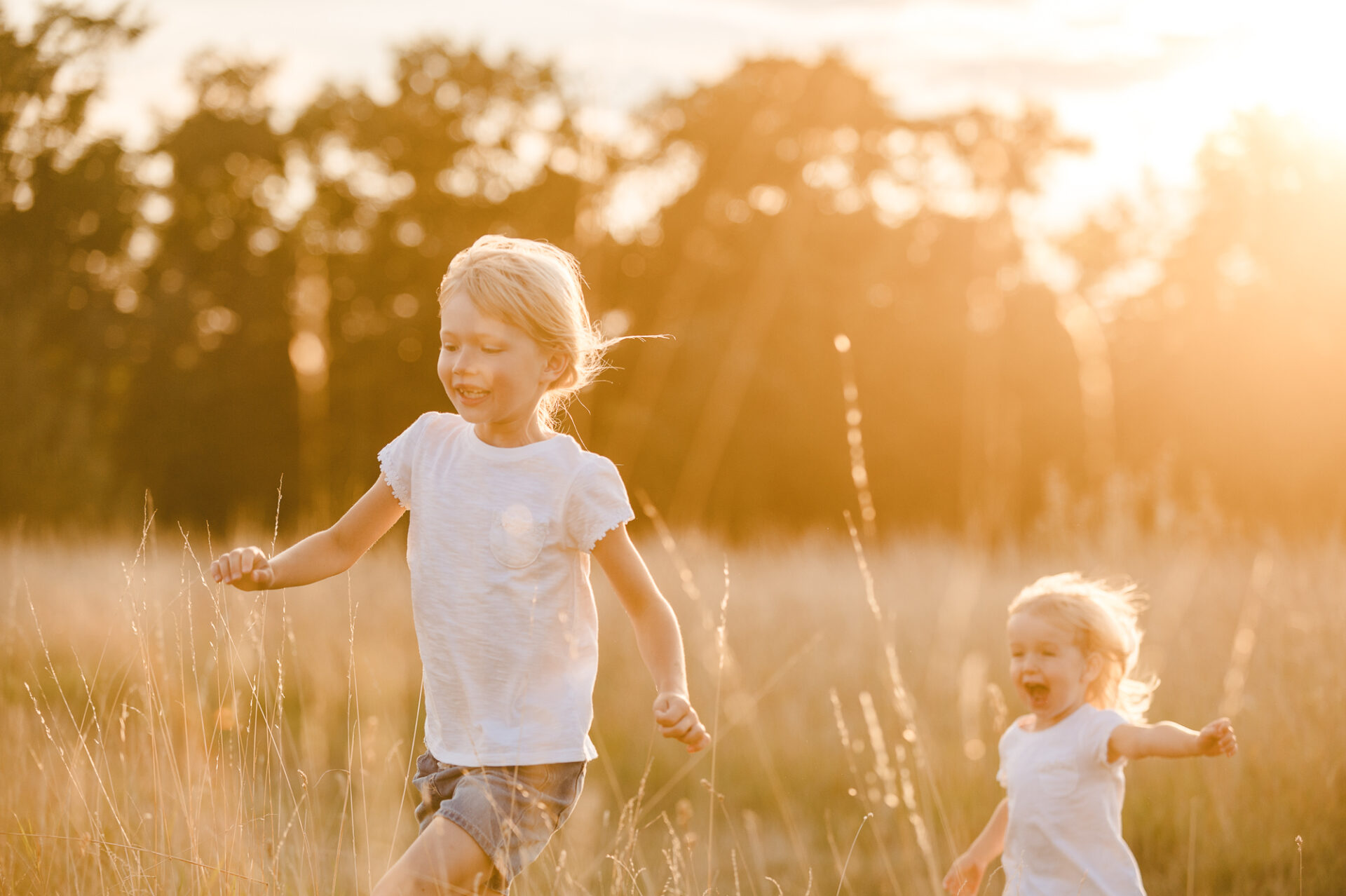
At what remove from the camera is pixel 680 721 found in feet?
7.05

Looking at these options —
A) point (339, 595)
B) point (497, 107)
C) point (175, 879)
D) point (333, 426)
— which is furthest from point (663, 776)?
point (497, 107)

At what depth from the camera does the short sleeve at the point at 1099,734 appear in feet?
9.37

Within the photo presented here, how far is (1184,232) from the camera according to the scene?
79.8 ft

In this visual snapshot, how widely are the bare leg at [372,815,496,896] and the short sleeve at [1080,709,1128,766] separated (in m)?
1.48

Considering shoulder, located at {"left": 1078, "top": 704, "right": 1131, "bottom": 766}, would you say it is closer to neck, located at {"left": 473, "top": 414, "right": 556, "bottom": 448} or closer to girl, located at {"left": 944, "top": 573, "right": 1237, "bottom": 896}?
girl, located at {"left": 944, "top": 573, "right": 1237, "bottom": 896}

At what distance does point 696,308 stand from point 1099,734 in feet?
56.5

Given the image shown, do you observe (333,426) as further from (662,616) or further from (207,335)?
(662,616)

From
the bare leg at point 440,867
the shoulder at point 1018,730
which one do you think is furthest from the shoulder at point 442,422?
the shoulder at point 1018,730

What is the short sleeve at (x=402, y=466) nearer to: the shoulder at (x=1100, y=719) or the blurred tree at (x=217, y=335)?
the shoulder at (x=1100, y=719)

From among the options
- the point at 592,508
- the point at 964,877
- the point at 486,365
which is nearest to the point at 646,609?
the point at 592,508

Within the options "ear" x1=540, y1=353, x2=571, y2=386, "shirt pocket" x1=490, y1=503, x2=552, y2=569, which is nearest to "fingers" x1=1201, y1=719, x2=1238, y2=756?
"shirt pocket" x1=490, y1=503, x2=552, y2=569

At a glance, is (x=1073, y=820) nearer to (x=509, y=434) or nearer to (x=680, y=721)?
(x=680, y=721)

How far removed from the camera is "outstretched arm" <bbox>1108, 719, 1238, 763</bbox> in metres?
2.47

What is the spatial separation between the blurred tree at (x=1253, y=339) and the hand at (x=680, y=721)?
14296 mm
